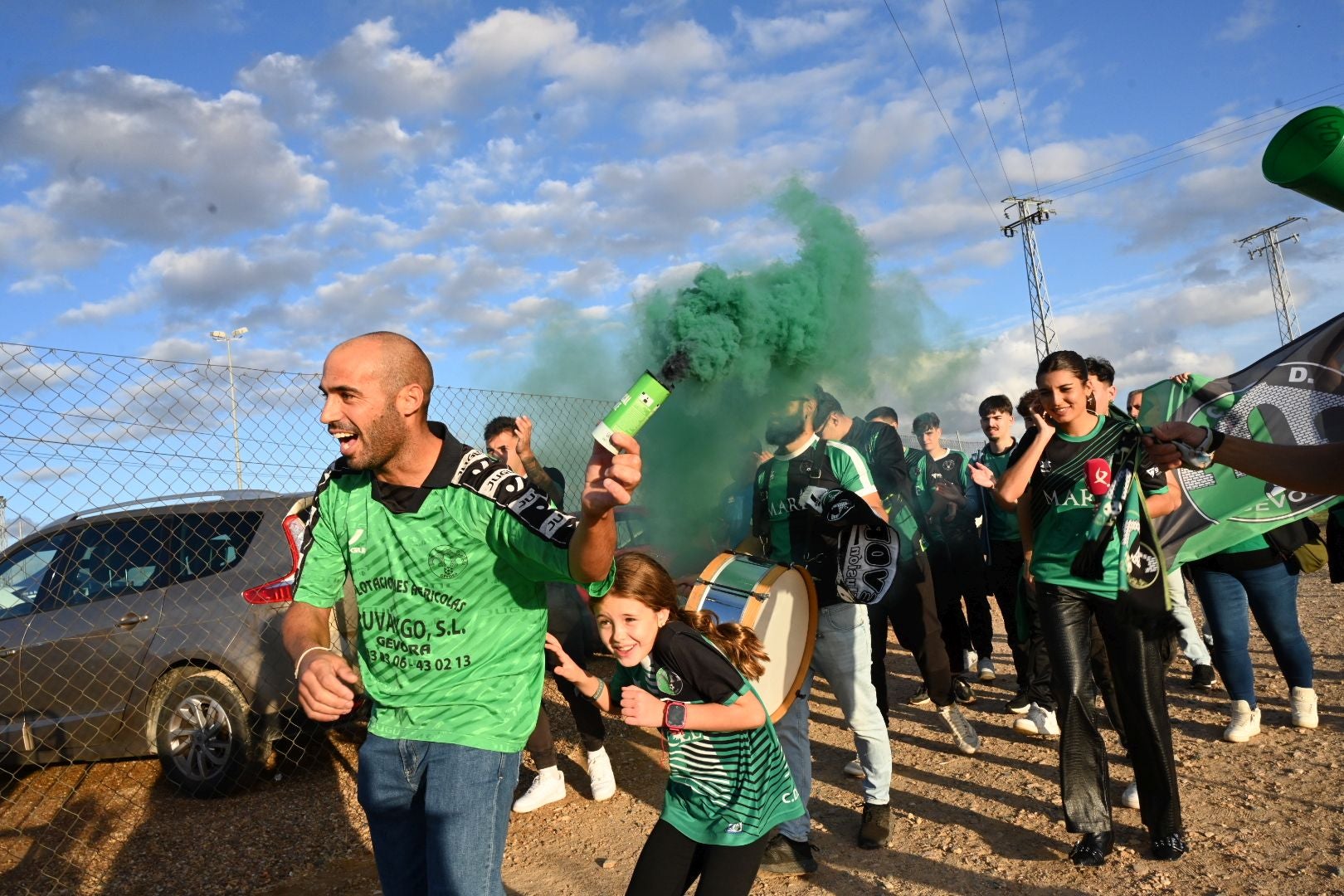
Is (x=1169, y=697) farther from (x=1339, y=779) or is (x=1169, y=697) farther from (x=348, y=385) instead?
(x=348, y=385)

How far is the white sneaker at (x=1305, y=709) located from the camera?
569cm

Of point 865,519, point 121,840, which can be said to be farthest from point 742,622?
point 121,840

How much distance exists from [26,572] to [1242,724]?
741cm

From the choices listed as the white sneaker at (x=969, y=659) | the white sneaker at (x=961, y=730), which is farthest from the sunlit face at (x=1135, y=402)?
the white sneaker at (x=969, y=659)

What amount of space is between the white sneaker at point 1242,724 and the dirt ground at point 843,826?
2.3 inches

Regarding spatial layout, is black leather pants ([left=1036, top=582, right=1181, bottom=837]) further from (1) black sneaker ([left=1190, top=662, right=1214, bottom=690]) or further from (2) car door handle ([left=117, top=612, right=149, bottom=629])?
(2) car door handle ([left=117, top=612, right=149, bottom=629])

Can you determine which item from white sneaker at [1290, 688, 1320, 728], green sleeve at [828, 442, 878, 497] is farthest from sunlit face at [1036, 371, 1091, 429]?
white sneaker at [1290, 688, 1320, 728]

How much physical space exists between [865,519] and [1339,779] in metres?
2.83

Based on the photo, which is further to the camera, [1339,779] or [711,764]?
[1339,779]

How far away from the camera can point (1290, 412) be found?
4.96 metres

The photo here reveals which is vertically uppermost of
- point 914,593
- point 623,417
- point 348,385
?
point 348,385

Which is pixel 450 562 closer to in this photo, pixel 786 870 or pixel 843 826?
pixel 786 870

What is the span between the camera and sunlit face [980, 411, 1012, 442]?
7141 millimetres

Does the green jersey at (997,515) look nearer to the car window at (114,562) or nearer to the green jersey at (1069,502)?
the green jersey at (1069,502)
